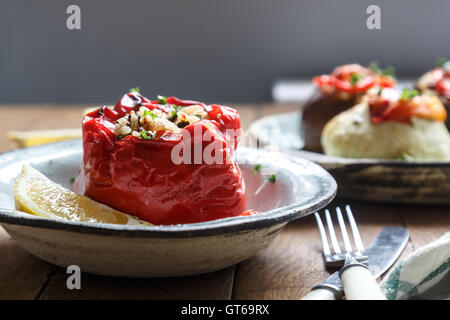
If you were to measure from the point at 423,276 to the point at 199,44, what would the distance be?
2.93m

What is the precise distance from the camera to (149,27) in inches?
142

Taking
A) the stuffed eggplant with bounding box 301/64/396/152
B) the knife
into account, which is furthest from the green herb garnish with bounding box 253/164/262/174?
the stuffed eggplant with bounding box 301/64/396/152

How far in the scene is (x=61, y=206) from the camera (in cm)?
90

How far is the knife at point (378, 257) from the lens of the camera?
0.77 m

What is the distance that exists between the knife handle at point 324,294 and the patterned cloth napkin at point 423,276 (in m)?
0.08

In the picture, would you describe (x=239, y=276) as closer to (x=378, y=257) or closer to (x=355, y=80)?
(x=378, y=257)

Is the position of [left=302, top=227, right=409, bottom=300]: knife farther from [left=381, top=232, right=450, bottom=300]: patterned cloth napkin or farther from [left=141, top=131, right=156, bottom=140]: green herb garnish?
[left=141, top=131, right=156, bottom=140]: green herb garnish

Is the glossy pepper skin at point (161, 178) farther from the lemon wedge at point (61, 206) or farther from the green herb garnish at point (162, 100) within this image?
the green herb garnish at point (162, 100)

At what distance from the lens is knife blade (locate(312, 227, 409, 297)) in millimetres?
834

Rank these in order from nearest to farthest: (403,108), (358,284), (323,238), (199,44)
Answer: (358,284)
(323,238)
(403,108)
(199,44)

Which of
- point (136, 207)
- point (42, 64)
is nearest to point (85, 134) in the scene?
point (136, 207)

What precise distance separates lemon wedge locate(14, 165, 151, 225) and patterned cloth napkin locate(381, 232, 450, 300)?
346 mm

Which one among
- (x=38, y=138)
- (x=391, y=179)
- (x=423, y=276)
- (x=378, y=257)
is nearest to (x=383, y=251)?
(x=378, y=257)

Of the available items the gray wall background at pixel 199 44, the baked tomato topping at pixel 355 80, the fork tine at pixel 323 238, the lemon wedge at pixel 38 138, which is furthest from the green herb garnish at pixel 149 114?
the gray wall background at pixel 199 44
